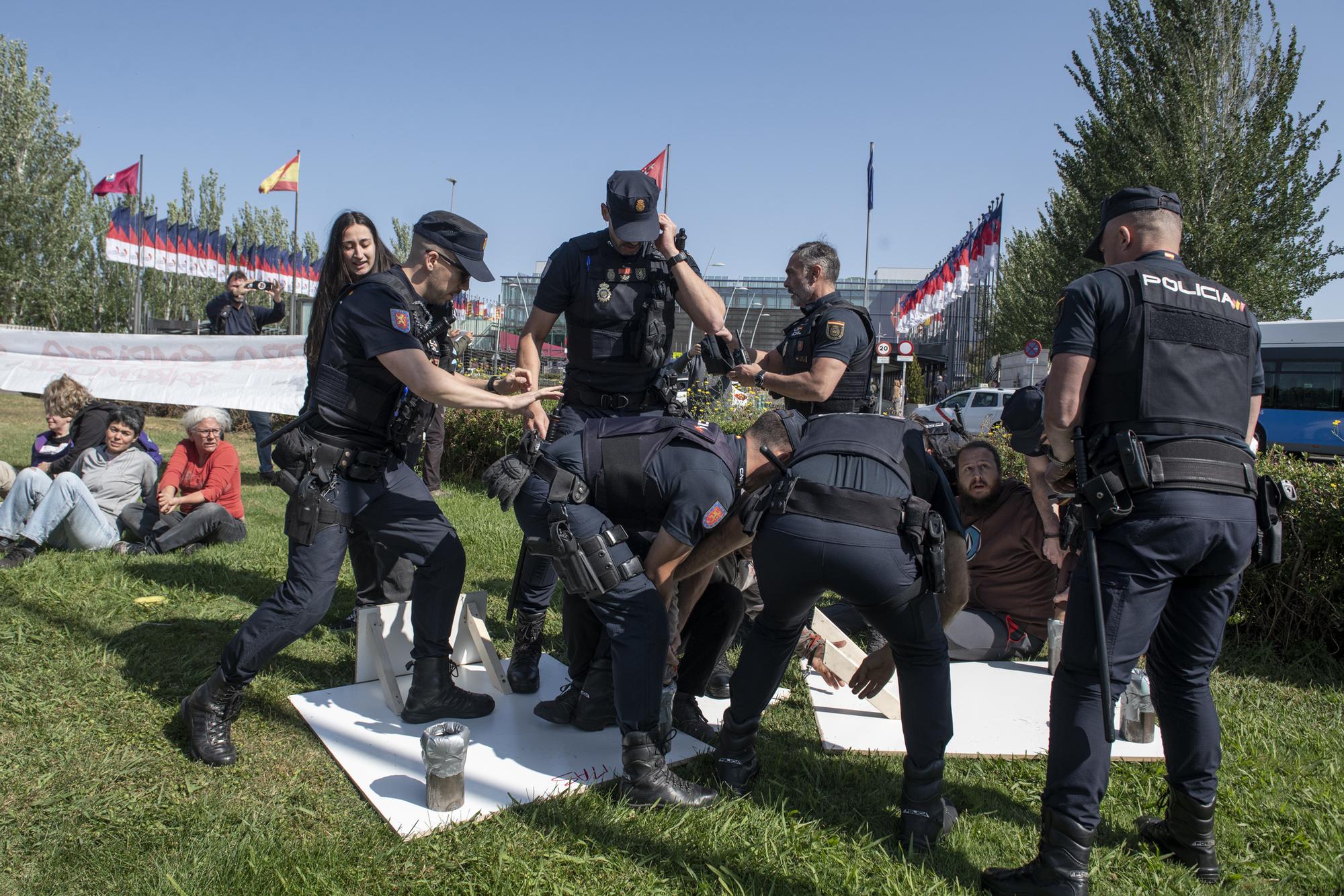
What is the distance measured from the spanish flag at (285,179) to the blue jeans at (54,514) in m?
21.3

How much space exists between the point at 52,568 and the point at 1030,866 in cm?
554

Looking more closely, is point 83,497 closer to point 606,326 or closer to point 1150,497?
point 606,326

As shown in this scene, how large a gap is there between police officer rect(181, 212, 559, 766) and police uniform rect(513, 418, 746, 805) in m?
0.43

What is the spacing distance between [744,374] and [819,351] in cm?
37

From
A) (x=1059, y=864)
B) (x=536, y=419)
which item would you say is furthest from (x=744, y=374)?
(x=1059, y=864)

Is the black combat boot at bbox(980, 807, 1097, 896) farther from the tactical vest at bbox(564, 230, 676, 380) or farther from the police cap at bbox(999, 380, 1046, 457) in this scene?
the tactical vest at bbox(564, 230, 676, 380)

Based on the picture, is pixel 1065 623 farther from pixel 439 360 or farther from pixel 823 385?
pixel 439 360

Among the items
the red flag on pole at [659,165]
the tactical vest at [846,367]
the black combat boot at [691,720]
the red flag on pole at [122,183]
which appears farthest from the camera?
the red flag on pole at [122,183]

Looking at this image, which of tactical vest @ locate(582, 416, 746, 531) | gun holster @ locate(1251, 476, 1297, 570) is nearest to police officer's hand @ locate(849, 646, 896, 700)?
tactical vest @ locate(582, 416, 746, 531)

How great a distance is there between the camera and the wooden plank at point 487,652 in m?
3.99

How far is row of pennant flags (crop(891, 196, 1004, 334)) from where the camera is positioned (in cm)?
2352

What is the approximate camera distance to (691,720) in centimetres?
359

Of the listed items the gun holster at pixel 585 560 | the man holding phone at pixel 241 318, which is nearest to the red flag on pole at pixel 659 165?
the man holding phone at pixel 241 318

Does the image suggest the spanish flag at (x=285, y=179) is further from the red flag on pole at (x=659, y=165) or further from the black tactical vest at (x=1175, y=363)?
the black tactical vest at (x=1175, y=363)
